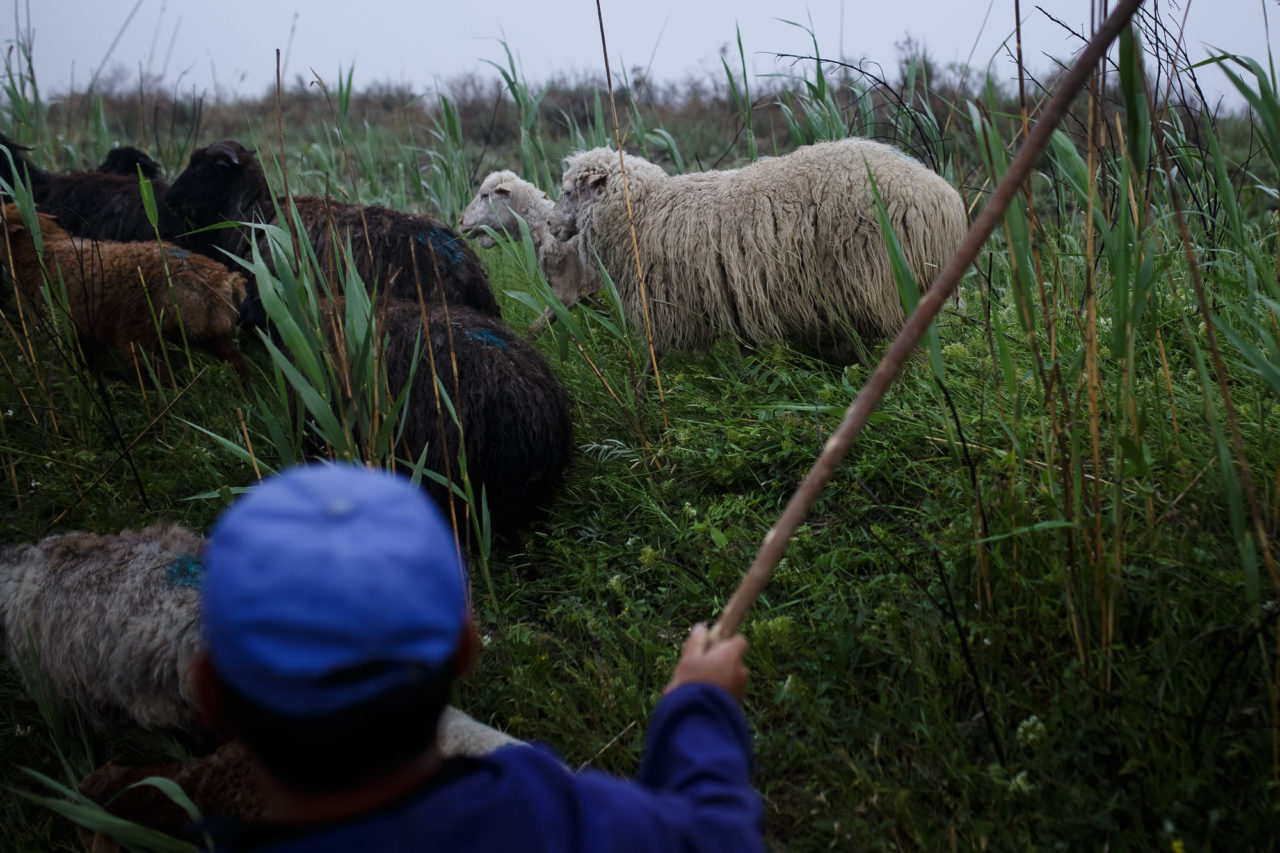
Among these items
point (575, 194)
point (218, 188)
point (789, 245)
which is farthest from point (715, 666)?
point (218, 188)

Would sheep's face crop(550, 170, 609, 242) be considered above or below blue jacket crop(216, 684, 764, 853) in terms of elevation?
above

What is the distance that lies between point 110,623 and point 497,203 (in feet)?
12.2

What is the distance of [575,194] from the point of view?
430cm

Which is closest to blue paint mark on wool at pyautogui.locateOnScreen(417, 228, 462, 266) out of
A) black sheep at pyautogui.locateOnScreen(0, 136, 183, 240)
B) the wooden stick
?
black sheep at pyautogui.locateOnScreen(0, 136, 183, 240)

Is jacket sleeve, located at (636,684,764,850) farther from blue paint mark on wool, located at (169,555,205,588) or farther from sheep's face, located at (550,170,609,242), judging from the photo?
sheep's face, located at (550,170,609,242)

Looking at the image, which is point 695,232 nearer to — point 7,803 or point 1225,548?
point 1225,548

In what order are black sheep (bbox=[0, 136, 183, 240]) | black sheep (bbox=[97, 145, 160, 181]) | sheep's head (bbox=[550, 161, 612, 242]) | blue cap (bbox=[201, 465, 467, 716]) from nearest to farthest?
1. blue cap (bbox=[201, 465, 467, 716])
2. sheep's head (bbox=[550, 161, 612, 242])
3. black sheep (bbox=[0, 136, 183, 240])
4. black sheep (bbox=[97, 145, 160, 181])

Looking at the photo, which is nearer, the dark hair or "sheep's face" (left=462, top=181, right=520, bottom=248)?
the dark hair

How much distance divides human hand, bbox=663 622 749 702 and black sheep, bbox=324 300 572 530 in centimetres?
174

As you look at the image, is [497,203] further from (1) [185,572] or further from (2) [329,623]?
(2) [329,623]

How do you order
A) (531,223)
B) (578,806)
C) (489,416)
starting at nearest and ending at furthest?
(578,806) → (489,416) → (531,223)

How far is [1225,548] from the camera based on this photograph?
6.51 feet

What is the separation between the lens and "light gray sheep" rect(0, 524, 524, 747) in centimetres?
223

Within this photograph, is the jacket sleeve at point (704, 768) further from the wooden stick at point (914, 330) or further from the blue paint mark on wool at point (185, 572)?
the blue paint mark on wool at point (185, 572)
